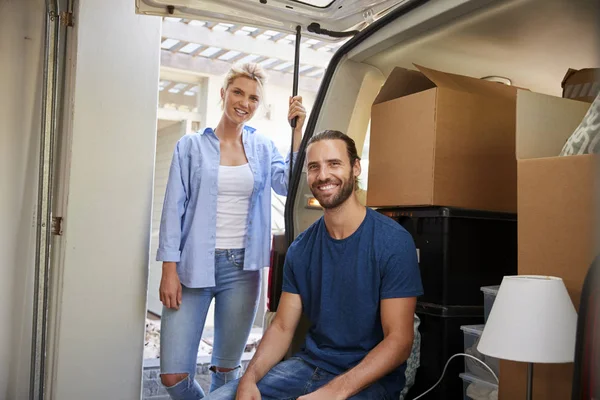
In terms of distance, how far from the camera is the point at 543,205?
153cm

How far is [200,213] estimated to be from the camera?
8.38ft

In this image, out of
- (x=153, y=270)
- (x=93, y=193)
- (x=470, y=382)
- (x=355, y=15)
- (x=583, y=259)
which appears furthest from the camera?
(x=153, y=270)

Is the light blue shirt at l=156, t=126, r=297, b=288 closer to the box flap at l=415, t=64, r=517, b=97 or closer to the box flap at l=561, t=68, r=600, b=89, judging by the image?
the box flap at l=415, t=64, r=517, b=97

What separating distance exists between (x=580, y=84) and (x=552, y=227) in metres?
1.17

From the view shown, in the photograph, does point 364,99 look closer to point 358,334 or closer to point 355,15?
point 355,15

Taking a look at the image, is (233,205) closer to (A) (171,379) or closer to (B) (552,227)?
(A) (171,379)

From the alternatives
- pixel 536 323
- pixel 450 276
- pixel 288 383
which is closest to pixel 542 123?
pixel 450 276

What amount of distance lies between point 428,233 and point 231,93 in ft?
3.63

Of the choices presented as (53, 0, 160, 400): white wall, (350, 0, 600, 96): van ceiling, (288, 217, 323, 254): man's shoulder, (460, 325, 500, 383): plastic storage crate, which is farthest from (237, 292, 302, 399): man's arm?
(53, 0, 160, 400): white wall

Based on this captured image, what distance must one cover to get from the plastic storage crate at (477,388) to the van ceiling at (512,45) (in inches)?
45.5

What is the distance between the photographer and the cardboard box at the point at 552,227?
142 centimetres

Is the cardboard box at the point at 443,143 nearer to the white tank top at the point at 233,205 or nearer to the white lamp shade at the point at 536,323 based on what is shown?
the white tank top at the point at 233,205

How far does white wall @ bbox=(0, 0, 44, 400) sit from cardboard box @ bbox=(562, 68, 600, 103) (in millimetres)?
2618

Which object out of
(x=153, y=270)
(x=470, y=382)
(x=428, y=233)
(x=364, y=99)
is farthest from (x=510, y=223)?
(x=153, y=270)
